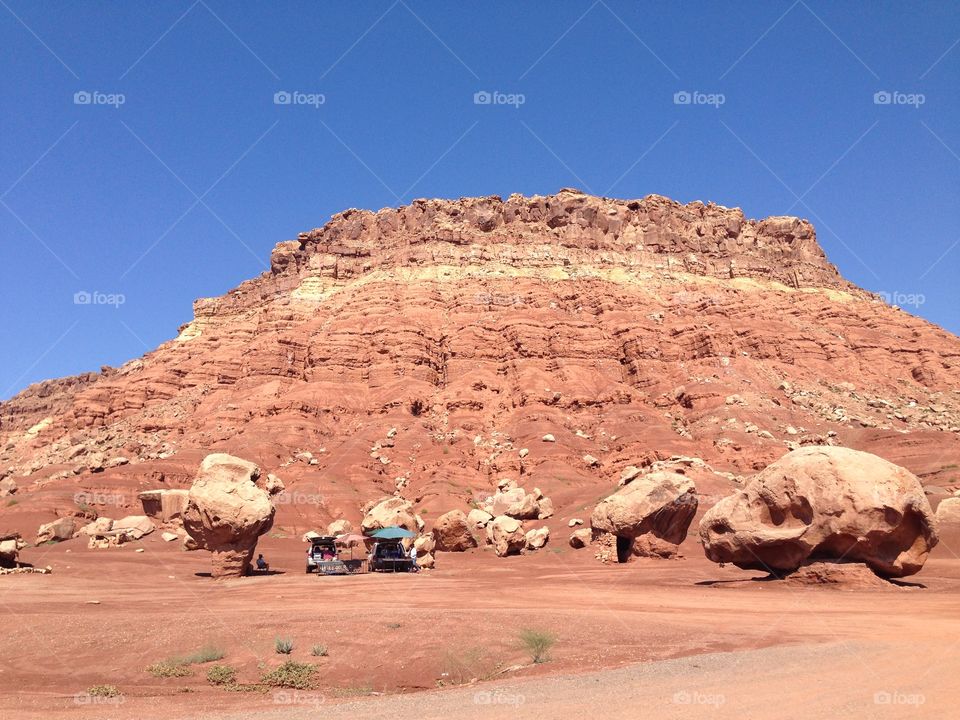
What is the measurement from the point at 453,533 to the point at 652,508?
49.4ft

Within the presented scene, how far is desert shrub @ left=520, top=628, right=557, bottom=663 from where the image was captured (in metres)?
11.1

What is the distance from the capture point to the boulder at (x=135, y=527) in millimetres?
42159

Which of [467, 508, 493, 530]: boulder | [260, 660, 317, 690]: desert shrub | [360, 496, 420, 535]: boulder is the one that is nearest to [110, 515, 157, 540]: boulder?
[360, 496, 420, 535]: boulder

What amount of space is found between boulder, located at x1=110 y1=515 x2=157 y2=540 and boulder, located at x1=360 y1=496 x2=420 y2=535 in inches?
539

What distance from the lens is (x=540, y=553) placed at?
36.7m

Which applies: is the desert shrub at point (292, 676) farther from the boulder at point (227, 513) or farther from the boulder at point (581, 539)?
the boulder at point (581, 539)

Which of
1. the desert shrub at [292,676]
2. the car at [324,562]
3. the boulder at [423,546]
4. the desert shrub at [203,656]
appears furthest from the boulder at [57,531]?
the desert shrub at [292,676]

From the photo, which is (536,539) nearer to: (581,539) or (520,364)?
(581,539)

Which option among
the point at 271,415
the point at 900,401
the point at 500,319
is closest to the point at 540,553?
the point at 271,415

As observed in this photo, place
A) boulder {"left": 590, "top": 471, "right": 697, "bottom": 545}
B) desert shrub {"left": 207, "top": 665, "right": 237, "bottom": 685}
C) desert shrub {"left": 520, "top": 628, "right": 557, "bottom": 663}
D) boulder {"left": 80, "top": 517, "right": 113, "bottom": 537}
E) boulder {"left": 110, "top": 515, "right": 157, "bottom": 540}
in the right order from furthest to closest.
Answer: boulder {"left": 110, "top": 515, "right": 157, "bottom": 540} → boulder {"left": 80, "top": 517, "right": 113, "bottom": 537} → boulder {"left": 590, "top": 471, "right": 697, "bottom": 545} → desert shrub {"left": 207, "top": 665, "right": 237, "bottom": 685} → desert shrub {"left": 520, "top": 628, "right": 557, "bottom": 663}

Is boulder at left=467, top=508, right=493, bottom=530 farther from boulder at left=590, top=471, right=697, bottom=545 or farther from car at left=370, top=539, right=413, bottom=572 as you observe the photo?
boulder at left=590, top=471, right=697, bottom=545

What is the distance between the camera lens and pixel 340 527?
4822cm

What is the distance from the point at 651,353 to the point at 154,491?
162ft

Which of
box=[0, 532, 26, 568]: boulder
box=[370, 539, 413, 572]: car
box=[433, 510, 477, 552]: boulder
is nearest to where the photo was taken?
box=[0, 532, 26, 568]: boulder
